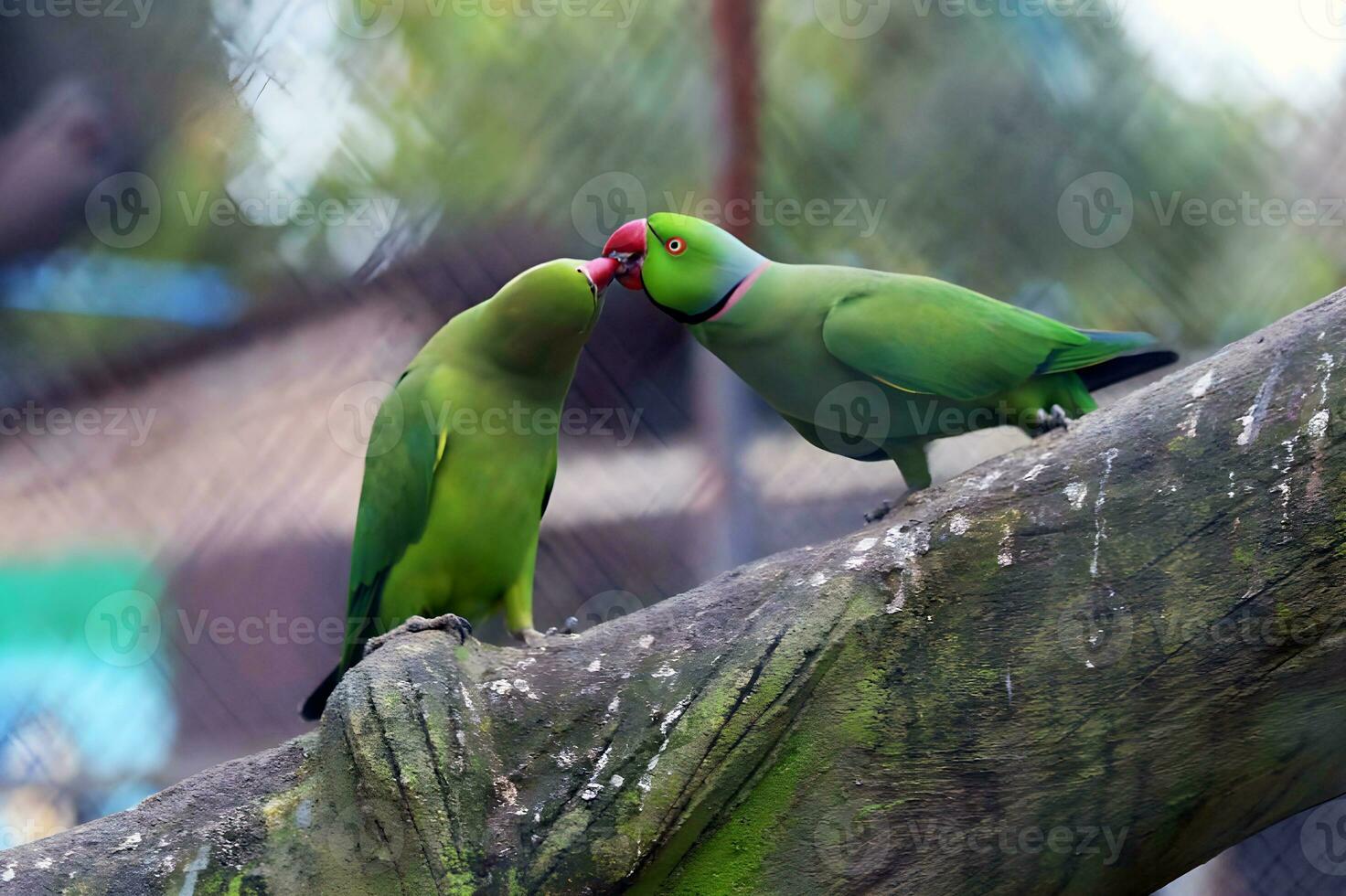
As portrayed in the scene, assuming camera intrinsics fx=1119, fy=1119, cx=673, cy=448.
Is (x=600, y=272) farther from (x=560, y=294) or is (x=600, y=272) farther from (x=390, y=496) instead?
(x=390, y=496)

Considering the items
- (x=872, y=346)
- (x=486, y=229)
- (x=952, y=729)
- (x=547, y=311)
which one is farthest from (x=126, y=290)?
(x=952, y=729)

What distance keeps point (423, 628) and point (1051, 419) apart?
1026 millimetres

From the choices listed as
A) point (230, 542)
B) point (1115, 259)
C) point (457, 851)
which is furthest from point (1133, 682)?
point (230, 542)

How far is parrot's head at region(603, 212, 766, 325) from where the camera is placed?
1.95 meters

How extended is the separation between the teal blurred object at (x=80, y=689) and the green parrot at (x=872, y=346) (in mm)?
1478

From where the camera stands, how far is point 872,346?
1.83 meters

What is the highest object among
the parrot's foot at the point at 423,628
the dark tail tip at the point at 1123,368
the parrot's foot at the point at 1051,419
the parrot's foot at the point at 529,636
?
the parrot's foot at the point at 529,636

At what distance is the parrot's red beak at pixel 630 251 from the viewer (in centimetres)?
199

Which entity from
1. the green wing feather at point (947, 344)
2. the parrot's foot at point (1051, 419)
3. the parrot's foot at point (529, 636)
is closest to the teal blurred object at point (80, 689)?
the parrot's foot at point (529, 636)

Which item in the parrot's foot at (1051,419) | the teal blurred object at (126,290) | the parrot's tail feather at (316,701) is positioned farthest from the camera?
the teal blurred object at (126,290)

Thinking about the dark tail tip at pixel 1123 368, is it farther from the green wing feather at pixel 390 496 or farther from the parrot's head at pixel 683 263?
the green wing feather at pixel 390 496

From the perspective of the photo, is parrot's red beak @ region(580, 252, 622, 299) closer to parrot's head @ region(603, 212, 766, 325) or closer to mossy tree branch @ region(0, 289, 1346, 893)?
parrot's head @ region(603, 212, 766, 325)

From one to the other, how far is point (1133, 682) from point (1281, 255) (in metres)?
1.74

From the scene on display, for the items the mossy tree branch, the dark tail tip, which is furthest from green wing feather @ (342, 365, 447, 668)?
the dark tail tip
